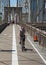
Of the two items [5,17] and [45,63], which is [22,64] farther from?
[5,17]

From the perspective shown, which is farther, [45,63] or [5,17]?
[5,17]

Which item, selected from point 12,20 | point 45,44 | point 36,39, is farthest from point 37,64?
point 12,20

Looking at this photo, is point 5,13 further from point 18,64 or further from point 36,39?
point 18,64

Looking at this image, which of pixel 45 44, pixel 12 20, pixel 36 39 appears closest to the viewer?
pixel 45 44

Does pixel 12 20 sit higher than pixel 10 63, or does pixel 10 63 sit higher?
pixel 10 63

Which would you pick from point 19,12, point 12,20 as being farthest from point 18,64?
point 19,12

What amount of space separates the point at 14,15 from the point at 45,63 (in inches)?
→ 5568

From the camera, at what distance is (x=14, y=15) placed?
154625 millimetres

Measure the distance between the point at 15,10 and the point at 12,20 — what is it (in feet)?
31.3

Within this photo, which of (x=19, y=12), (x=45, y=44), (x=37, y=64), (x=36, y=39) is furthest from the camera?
(x=19, y=12)

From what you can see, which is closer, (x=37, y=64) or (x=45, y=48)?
(x=37, y=64)

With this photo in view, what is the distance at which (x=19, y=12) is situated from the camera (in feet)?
529

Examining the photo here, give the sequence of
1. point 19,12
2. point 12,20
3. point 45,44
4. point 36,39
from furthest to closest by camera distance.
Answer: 1. point 19,12
2. point 12,20
3. point 36,39
4. point 45,44

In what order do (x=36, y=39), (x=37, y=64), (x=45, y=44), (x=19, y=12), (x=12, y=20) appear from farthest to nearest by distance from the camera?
(x=19, y=12) < (x=12, y=20) < (x=36, y=39) < (x=45, y=44) < (x=37, y=64)
